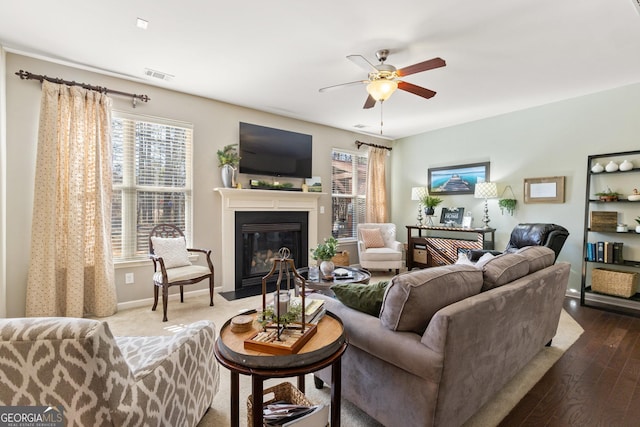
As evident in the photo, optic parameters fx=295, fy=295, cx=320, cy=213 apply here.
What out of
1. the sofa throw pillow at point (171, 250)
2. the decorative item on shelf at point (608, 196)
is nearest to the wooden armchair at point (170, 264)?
the sofa throw pillow at point (171, 250)

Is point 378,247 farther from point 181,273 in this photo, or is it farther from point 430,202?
point 181,273

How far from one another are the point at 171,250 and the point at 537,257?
3.62 m

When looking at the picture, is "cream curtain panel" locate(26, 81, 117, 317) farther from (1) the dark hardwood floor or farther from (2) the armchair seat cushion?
(1) the dark hardwood floor

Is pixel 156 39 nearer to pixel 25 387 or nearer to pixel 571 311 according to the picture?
pixel 25 387

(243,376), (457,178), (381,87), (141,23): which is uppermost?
(141,23)

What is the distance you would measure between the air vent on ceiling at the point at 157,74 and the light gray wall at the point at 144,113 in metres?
0.32

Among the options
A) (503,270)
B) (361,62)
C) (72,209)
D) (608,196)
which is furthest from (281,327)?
(608,196)

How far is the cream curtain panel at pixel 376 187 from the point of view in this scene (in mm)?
5945

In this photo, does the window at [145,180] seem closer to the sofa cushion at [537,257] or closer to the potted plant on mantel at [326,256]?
the potted plant on mantel at [326,256]

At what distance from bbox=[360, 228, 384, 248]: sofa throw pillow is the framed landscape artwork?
143 cm

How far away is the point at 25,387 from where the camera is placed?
2.77 ft

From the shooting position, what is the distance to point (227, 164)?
411 centimetres

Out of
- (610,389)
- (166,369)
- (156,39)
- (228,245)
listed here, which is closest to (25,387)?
(166,369)

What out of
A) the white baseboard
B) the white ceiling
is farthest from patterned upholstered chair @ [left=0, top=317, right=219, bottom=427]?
the white baseboard
